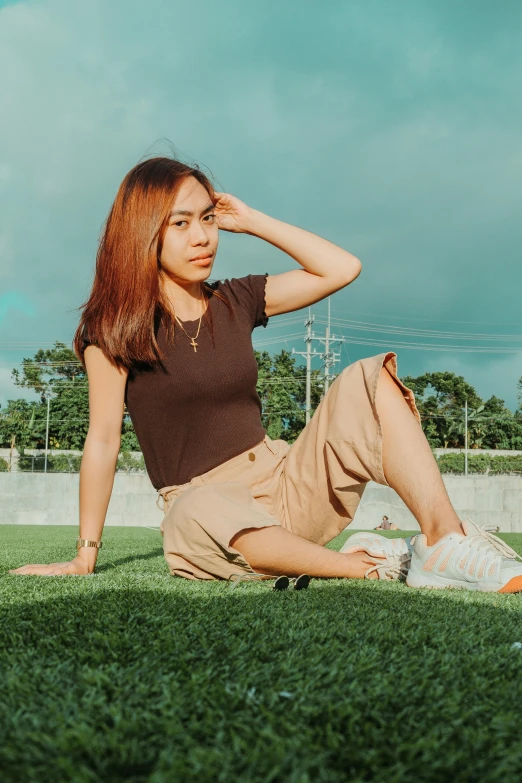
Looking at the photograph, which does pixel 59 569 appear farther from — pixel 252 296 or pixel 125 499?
pixel 125 499

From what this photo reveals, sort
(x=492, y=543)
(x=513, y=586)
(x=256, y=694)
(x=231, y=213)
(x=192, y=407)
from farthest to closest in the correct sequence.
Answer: (x=231, y=213)
(x=192, y=407)
(x=492, y=543)
(x=513, y=586)
(x=256, y=694)

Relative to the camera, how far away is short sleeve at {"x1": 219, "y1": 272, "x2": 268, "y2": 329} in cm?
296

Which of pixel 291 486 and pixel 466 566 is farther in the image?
pixel 291 486

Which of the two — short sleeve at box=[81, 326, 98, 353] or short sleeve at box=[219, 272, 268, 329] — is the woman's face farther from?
short sleeve at box=[81, 326, 98, 353]

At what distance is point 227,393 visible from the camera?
103 inches

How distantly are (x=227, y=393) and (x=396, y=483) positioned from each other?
74 centimetres

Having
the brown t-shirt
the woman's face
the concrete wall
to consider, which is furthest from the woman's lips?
the concrete wall

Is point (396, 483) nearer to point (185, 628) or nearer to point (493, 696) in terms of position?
point (185, 628)

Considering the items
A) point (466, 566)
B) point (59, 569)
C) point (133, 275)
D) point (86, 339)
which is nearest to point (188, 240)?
point (133, 275)

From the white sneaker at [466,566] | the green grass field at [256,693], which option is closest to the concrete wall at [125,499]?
the white sneaker at [466,566]

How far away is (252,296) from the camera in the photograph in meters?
2.98

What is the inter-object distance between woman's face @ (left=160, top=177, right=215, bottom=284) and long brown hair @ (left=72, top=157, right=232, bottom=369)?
3 cm

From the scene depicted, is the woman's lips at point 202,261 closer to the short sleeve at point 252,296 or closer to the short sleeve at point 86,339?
the short sleeve at point 252,296

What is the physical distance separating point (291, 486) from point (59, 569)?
0.91 metres
